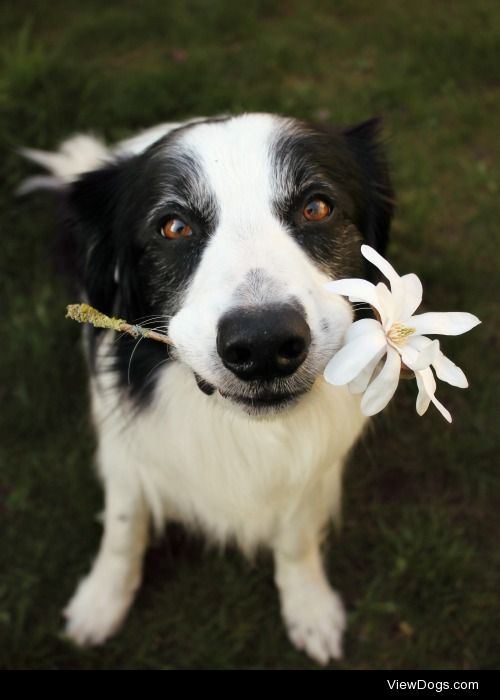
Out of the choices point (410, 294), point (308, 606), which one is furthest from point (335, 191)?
point (308, 606)

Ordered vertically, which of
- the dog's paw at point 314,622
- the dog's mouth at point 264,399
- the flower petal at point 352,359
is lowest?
the dog's paw at point 314,622

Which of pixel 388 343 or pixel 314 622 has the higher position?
pixel 388 343

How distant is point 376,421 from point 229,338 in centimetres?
167

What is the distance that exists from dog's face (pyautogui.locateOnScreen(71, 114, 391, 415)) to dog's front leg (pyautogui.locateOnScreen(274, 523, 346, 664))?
1.02m

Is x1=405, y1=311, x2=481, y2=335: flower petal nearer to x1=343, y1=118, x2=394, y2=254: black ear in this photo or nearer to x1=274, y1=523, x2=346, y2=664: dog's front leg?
x1=343, y1=118, x2=394, y2=254: black ear

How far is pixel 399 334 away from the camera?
159 cm

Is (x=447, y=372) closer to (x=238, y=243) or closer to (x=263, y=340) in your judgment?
(x=263, y=340)

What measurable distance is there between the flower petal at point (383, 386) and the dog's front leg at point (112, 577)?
4.46 feet

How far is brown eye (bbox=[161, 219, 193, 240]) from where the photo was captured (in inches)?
79.4

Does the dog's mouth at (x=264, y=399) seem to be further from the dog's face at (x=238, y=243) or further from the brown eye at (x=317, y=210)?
the brown eye at (x=317, y=210)

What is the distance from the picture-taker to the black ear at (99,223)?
7.89 feet

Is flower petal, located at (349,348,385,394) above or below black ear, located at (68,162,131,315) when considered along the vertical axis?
above

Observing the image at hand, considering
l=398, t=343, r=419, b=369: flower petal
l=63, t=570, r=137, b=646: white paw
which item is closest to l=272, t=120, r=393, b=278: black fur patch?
l=398, t=343, r=419, b=369: flower petal

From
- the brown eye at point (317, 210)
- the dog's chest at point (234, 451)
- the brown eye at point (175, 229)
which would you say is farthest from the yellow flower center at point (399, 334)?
the brown eye at point (175, 229)
